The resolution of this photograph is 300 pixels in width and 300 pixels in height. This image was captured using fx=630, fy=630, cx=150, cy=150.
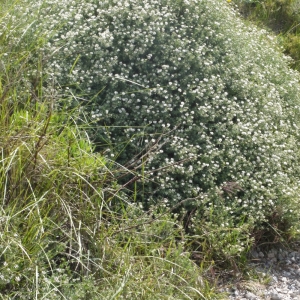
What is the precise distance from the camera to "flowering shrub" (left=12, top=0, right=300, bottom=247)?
4.38m

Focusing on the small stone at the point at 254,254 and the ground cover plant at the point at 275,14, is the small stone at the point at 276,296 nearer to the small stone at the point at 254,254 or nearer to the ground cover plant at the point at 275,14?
the small stone at the point at 254,254

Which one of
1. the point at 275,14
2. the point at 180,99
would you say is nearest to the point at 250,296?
the point at 180,99

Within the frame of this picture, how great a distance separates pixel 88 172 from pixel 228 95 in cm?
165

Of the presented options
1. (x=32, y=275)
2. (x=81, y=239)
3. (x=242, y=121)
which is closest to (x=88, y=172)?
(x=81, y=239)

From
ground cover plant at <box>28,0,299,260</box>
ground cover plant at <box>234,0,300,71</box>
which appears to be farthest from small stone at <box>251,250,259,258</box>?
ground cover plant at <box>234,0,300,71</box>

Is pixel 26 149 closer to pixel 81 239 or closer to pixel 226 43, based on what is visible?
pixel 81 239

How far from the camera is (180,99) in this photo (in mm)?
4645

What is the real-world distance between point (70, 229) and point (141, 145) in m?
1.12

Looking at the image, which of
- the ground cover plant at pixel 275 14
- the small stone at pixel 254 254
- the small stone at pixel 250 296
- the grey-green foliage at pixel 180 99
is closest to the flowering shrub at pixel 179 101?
the grey-green foliage at pixel 180 99

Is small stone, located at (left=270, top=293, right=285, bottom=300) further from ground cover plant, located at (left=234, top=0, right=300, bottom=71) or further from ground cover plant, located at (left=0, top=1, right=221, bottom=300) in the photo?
ground cover plant, located at (left=234, top=0, right=300, bottom=71)

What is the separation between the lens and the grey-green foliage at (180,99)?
4398mm

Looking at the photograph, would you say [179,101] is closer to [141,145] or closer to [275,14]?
[141,145]

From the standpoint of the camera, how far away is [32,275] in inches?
121

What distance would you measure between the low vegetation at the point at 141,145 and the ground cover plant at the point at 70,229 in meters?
0.01
